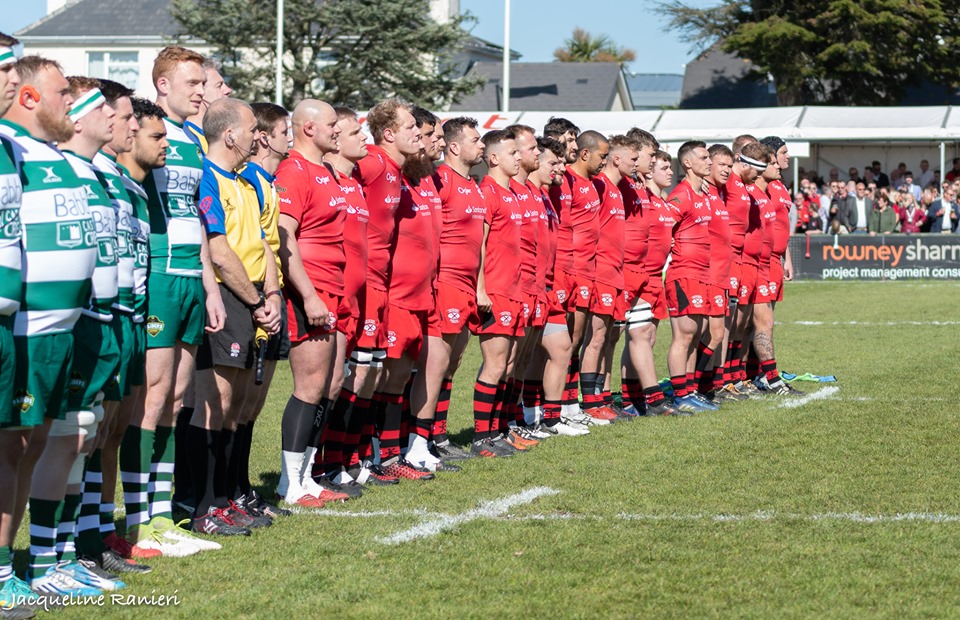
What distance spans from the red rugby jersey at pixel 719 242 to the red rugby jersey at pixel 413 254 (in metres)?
4.44

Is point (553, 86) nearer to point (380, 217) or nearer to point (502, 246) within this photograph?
point (502, 246)

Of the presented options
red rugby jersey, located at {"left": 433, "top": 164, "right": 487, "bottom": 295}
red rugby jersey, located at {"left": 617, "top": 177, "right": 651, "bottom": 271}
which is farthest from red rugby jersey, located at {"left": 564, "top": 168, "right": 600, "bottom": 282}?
red rugby jersey, located at {"left": 433, "top": 164, "right": 487, "bottom": 295}

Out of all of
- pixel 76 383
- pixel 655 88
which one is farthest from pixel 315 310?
pixel 655 88

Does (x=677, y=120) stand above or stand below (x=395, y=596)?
above

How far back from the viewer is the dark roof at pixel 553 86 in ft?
194

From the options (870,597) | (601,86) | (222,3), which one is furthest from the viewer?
(601,86)

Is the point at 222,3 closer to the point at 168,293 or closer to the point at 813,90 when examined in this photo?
the point at 813,90

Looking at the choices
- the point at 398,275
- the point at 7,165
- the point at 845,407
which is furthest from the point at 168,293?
the point at 845,407

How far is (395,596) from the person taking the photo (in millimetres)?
5449

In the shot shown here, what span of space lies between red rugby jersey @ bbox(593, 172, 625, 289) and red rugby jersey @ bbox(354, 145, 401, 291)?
3.25 m

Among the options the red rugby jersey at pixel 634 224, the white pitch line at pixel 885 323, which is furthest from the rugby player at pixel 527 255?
the white pitch line at pixel 885 323

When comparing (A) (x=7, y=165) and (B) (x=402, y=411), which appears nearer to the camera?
(A) (x=7, y=165)

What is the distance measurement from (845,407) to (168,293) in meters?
7.16

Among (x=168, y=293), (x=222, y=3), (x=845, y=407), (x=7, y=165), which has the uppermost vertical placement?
(x=222, y=3)
